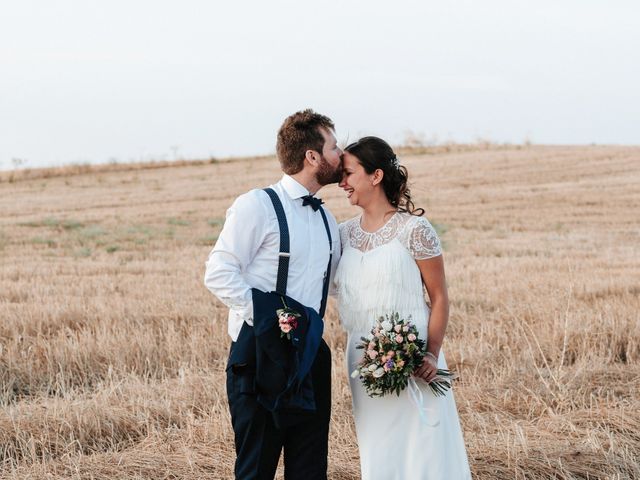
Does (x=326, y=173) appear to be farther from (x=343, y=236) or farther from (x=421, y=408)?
(x=421, y=408)

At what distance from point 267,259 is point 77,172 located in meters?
40.8

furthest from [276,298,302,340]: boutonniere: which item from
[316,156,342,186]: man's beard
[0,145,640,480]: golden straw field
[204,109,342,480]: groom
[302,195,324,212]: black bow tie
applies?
[0,145,640,480]: golden straw field

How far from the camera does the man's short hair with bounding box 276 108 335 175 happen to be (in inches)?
160

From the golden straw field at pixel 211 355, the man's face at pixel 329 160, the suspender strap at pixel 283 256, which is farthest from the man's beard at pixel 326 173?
the golden straw field at pixel 211 355

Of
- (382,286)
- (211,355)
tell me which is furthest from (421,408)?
(211,355)

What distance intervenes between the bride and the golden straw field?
0.66 meters

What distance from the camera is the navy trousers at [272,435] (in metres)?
3.96

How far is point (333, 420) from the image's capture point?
19.2 ft

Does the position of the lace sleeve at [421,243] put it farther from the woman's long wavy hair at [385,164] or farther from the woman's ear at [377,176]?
the woman's ear at [377,176]

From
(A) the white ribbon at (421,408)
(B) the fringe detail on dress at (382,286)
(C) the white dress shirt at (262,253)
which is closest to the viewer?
(C) the white dress shirt at (262,253)

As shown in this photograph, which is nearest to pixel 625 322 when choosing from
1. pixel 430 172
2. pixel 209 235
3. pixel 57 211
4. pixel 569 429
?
pixel 569 429

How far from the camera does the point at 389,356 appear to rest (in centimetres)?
400

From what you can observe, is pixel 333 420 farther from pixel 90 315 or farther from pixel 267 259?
pixel 90 315

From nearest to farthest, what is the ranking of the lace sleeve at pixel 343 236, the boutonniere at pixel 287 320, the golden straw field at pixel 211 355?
the boutonniere at pixel 287 320 → the lace sleeve at pixel 343 236 → the golden straw field at pixel 211 355
